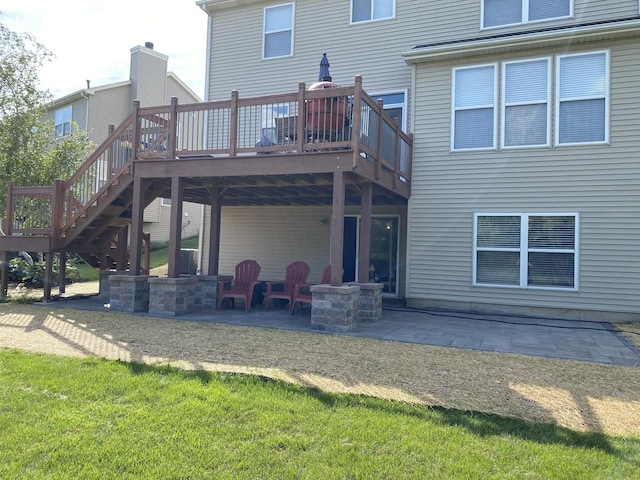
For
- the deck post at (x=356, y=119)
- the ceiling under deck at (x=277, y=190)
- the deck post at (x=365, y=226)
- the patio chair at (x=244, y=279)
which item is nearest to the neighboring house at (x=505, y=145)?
the ceiling under deck at (x=277, y=190)

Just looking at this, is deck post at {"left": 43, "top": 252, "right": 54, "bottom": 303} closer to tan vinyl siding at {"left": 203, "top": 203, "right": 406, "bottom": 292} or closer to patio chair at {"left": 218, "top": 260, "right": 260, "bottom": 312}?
patio chair at {"left": 218, "top": 260, "right": 260, "bottom": 312}

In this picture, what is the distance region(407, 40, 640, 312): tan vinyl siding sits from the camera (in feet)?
26.6

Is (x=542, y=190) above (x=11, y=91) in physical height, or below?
below

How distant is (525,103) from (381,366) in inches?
250

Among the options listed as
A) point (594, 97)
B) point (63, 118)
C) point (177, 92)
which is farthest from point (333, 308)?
point (177, 92)

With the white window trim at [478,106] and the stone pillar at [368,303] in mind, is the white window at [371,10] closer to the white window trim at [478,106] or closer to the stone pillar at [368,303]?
the white window trim at [478,106]

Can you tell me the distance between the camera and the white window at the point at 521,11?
916cm

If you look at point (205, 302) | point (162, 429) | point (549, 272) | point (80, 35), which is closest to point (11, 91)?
point (80, 35)

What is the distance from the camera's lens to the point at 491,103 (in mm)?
9023

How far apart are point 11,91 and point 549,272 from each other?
13303mm

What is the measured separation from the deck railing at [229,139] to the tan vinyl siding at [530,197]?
0.76 m

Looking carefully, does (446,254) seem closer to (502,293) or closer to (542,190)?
(502,293)

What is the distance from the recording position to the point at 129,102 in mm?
20609

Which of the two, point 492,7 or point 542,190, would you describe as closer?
point 542,190
